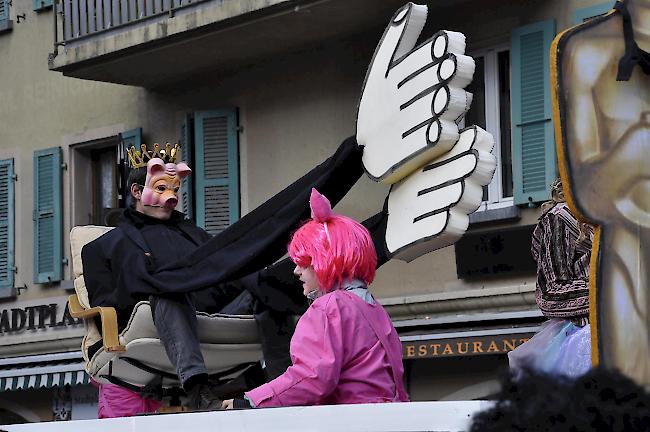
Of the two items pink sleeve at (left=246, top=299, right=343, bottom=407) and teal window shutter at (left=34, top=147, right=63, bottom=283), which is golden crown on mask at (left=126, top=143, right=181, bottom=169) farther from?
teal window shutter at (left=34, top=147, right=63, bottom=283)

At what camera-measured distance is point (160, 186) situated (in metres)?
6.51

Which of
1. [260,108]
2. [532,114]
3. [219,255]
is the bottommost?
[219,255]

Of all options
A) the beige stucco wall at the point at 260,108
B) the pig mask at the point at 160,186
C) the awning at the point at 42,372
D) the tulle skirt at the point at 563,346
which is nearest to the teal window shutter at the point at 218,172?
the beige stucco wall at the point at 260,108

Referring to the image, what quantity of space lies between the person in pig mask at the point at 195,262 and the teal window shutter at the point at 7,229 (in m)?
11.1

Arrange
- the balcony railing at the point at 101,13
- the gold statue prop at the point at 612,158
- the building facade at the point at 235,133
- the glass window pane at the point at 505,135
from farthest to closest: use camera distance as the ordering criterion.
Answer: the balcony railing at the point at 101,13
the glass window pane at the point at 505,135
the building facade at the point at 235,133
the gold statue prop at the point at 612,158

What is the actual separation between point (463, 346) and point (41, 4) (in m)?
6.76

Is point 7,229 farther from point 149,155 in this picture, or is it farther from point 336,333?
point 336,333

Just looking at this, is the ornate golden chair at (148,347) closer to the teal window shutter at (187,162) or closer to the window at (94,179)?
the teal window shutter at (187,162)

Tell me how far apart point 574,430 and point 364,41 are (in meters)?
11.8

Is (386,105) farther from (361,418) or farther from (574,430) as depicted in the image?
(574,430)

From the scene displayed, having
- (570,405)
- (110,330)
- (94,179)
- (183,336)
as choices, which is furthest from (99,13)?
(570,405)

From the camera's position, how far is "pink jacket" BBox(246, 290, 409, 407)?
163 inches

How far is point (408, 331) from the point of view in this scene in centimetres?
1387

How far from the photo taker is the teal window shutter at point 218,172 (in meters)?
15.5
